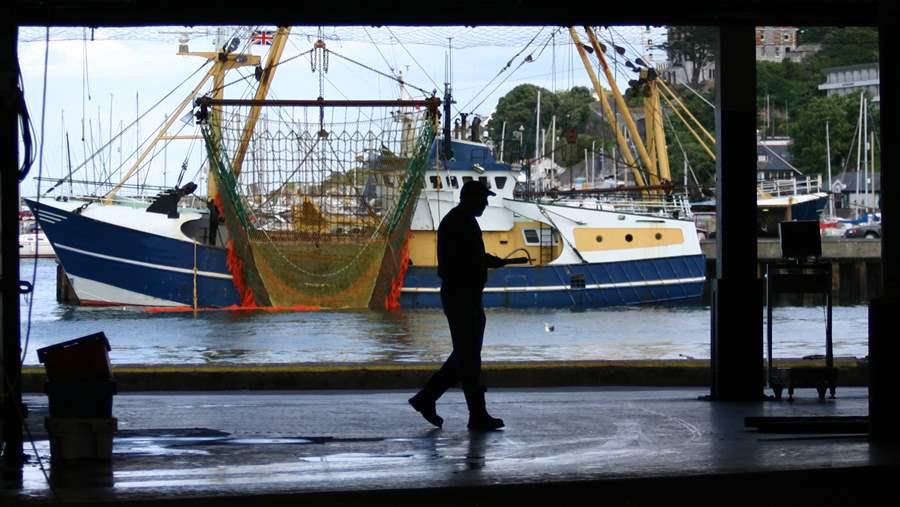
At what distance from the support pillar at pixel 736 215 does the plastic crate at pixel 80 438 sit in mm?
4883

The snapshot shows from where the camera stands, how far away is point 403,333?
4216 cm

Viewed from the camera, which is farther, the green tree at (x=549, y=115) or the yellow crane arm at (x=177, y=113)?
the green tree at (x=549, y=115)

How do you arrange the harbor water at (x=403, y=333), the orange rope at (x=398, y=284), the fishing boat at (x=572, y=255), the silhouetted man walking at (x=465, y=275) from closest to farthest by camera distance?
the silhouetted man walking at (x=465, y=275) → the harbor water at (x=403, y=333) → the orange rope at (x=398, y=284) → the fishing boat at (x=572, y=255)

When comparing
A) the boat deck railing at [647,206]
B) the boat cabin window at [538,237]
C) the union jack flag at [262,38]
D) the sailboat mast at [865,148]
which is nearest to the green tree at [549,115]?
the sailboat mast at [865,148]

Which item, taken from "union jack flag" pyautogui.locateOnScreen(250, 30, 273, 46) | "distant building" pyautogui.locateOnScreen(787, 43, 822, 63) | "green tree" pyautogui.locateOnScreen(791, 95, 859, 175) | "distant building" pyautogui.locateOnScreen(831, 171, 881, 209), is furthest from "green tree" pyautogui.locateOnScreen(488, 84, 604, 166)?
→ "union jack flag" pyautogui.locateOnScreen(250, 30, 273, 46)

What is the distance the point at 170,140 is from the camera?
48.2 m

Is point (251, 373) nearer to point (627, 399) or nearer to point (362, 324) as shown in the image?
point (627, 399)

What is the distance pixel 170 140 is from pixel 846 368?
1481 inches

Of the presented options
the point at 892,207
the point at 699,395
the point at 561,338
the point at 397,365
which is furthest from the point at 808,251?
the point at 561,338

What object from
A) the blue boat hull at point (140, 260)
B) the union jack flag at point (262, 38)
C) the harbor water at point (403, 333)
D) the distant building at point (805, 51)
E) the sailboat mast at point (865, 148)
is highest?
the distant building at point (805, 51)

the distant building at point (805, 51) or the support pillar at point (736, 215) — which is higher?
the distant building at point (805, 51)

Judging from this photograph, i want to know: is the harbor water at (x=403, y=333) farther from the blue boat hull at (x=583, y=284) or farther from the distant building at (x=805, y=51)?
the distant building at (x=805, y=51)

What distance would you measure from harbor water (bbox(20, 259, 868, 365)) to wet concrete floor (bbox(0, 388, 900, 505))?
18.5 m

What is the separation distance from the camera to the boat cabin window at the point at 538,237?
51.6m
